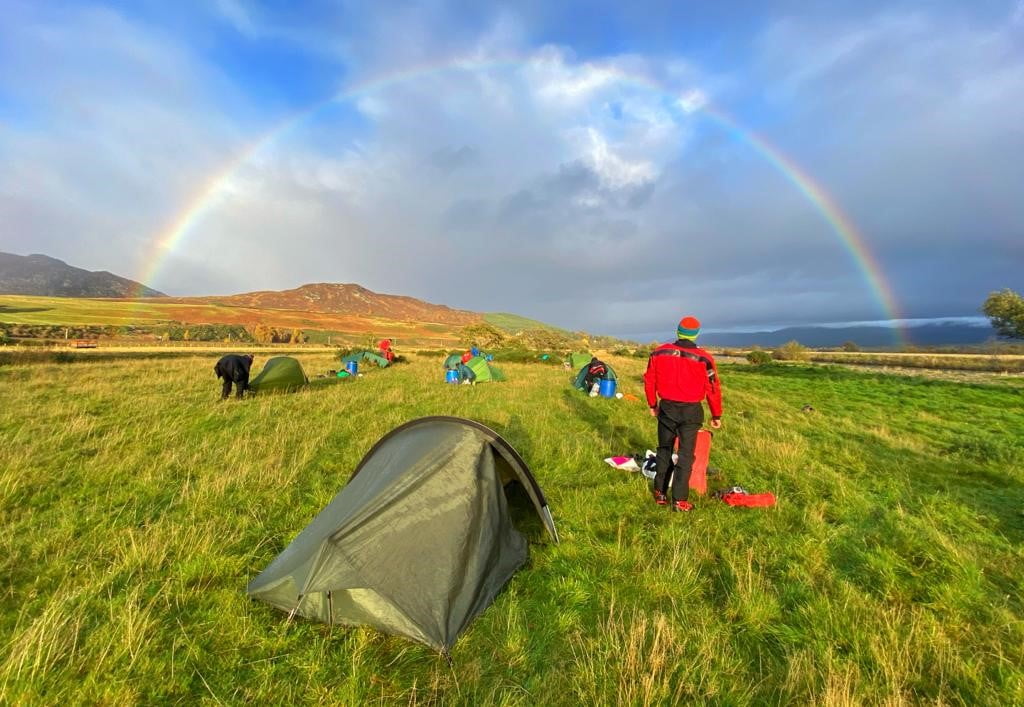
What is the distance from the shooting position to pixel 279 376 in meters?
16.3

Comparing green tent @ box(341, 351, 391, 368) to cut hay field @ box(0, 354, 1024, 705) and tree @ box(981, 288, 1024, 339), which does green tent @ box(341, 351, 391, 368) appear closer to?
cut hay field @ box(0, 354, 1024, 705)

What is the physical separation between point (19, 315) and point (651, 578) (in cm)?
11395

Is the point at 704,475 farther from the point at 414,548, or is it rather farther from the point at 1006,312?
the point at 1006,312

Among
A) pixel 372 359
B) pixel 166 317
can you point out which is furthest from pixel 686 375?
pixel 166 317

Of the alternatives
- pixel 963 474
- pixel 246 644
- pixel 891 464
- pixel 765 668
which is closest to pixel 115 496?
pixel 246 644

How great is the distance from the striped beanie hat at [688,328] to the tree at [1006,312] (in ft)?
208

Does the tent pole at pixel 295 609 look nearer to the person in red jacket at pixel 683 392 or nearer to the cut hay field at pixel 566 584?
the cut hay field at pixel 566 584

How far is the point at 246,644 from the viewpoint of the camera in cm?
362

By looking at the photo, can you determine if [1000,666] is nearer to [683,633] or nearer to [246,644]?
[683,633]

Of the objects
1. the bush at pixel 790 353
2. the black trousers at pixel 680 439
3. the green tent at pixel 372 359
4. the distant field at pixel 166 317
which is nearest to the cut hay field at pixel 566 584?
the black trousers at pixel 680 439

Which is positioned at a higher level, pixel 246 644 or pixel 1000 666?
pixel 1000 666

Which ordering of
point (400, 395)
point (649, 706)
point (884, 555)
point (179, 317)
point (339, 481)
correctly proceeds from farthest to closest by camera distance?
point (179, 317) → point (400, 395) → point (339, 481) → point (884, 555) → point (649, 706)

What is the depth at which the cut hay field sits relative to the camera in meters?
3.27

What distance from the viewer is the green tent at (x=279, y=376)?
51.9 feet
